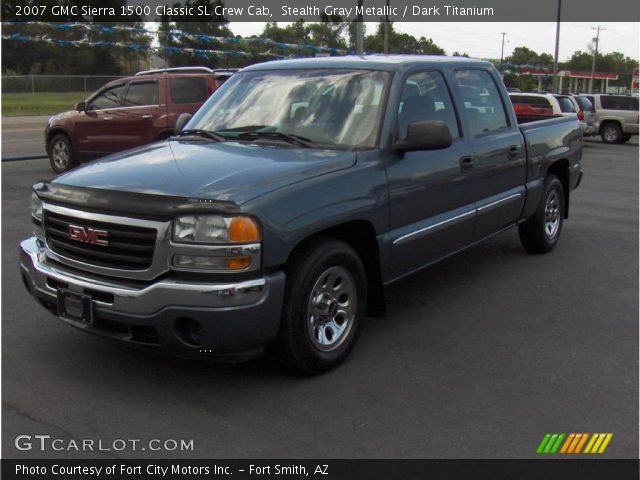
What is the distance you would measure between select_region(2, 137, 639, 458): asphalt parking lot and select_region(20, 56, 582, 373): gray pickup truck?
1.12 ft

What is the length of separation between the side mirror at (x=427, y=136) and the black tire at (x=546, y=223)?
9.21 ft

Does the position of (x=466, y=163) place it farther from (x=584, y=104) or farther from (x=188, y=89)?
(x=584, y=104)

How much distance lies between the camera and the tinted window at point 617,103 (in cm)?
2462

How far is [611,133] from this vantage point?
25.1 meters

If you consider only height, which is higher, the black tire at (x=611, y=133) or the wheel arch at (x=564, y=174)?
the wheel arch at (x=564, y=174)

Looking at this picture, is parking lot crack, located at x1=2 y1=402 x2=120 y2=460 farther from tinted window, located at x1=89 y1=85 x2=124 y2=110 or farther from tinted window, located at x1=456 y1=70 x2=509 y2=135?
tinted window, located at x1=89 y1=85 x2=124 y2=110

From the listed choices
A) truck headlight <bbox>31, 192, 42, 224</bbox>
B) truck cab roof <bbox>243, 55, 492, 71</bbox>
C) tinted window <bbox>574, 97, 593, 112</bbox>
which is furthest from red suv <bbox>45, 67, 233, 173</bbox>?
tinted window <bbox>574, 97, 593, 112</bbox>

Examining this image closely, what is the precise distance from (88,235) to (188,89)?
30.1 ft

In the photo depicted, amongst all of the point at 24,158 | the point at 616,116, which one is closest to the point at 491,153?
the point at 24,158

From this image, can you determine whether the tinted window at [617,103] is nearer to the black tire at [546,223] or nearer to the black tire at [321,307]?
the black tire at [546,223]

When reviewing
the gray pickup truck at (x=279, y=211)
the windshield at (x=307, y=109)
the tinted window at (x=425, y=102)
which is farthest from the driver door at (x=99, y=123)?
the tinted window at (x=425, y=102)

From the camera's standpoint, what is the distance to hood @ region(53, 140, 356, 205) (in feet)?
12.4

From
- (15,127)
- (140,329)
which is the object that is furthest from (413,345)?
(15,127)
